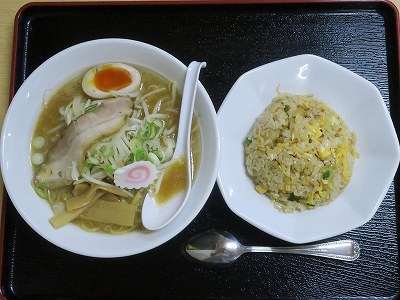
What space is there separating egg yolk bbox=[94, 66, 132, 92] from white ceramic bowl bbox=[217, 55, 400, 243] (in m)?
0.43

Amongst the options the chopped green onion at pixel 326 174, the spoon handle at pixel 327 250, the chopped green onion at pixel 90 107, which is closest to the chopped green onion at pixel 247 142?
the chopped green onion at pixel 326 174

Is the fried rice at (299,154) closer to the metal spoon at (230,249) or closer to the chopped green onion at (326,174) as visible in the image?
the chopped green onion at (326,174)

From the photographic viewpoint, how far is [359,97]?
2184mm

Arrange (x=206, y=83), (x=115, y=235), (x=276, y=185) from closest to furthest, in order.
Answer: (x=115, y=235)
(x=276, y=185)
(x=206, y=83)

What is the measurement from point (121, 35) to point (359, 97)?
45.1 inches

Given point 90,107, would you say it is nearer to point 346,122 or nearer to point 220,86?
Result: point 220,86

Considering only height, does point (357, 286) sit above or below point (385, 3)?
below

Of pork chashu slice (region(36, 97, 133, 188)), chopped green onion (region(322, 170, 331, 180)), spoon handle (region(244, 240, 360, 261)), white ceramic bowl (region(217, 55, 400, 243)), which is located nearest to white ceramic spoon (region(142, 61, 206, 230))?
white ceramic bowl (region(217, 55, 400, 243))

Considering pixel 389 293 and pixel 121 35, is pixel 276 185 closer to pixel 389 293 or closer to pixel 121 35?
pixel 389 293

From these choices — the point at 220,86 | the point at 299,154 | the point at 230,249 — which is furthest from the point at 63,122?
the point at 299,154

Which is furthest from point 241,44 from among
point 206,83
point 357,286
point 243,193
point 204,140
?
point 357,286

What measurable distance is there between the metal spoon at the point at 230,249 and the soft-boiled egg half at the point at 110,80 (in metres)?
0.72

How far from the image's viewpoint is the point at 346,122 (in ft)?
7.33

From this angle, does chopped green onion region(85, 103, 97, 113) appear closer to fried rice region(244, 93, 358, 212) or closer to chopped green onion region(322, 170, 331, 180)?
fried rice region(244, 93, 358, 212)
